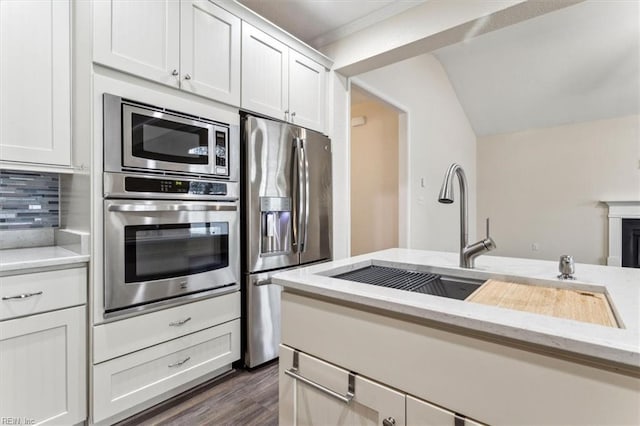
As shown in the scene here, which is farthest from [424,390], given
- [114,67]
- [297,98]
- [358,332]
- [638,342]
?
[297,98]

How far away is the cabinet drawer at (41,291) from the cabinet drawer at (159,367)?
36 centimetres

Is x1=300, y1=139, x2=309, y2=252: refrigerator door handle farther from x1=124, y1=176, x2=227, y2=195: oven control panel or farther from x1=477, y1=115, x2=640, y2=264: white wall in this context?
x1=477, y1=115, x2=640, y2=264: white wall

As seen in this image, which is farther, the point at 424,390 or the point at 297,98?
A: the point at 297,98

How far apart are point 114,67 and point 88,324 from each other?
124 cm

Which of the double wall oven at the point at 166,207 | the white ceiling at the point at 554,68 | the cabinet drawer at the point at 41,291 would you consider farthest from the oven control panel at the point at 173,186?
the white ceiling at the point at 554,68

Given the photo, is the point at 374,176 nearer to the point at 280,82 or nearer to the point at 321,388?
the point at 280,82

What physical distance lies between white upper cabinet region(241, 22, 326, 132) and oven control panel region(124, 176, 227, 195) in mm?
612

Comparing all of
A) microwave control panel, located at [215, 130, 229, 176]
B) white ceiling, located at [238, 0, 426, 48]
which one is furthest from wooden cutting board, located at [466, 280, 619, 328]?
white ceiling, located at [238, 0, 426, 48]

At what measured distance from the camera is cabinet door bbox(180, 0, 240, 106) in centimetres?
184

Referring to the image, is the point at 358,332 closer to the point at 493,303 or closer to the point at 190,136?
the point at 493,303

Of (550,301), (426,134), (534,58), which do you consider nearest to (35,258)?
(550,301)

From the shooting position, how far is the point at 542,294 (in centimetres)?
106

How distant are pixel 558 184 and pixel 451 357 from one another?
6.55 m

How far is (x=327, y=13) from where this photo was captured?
258cm
